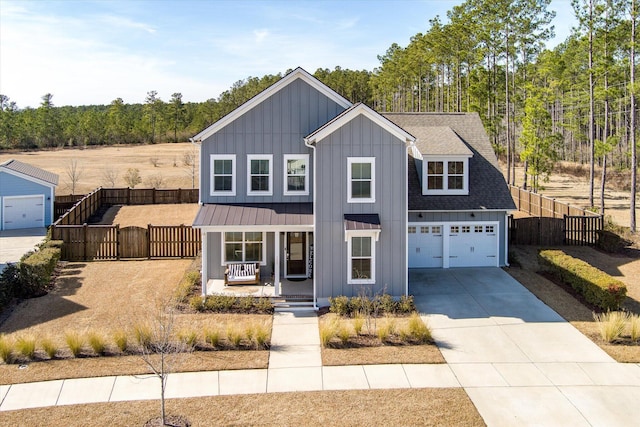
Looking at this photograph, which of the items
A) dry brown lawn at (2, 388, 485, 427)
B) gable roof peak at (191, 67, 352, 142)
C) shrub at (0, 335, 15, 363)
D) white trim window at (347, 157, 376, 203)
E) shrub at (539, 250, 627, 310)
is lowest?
dry brown lawn at (2, 388, 485, 427)

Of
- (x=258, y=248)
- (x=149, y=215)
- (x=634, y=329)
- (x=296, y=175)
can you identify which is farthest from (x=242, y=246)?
(x=149, y=215)

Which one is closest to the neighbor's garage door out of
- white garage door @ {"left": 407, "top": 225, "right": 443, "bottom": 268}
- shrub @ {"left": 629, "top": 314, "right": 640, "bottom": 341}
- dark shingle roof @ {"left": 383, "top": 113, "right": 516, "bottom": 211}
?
white garage door @ {"left": 407, "top": 225, "right": 443, "bottom": 268}

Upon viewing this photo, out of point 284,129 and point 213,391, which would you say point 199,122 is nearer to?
point 284,129

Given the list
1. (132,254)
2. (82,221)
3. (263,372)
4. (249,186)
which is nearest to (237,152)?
(249,186)

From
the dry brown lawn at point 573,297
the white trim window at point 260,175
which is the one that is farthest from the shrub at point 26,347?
the dry brown lawn at point 573,297

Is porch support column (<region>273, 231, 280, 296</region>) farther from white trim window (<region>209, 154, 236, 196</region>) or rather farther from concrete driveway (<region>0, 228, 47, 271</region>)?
concrete driveway (<region>0, 228, 47, 271</region>)

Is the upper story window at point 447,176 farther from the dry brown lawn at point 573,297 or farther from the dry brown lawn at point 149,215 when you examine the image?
the dry brown lawn at point 149,215
